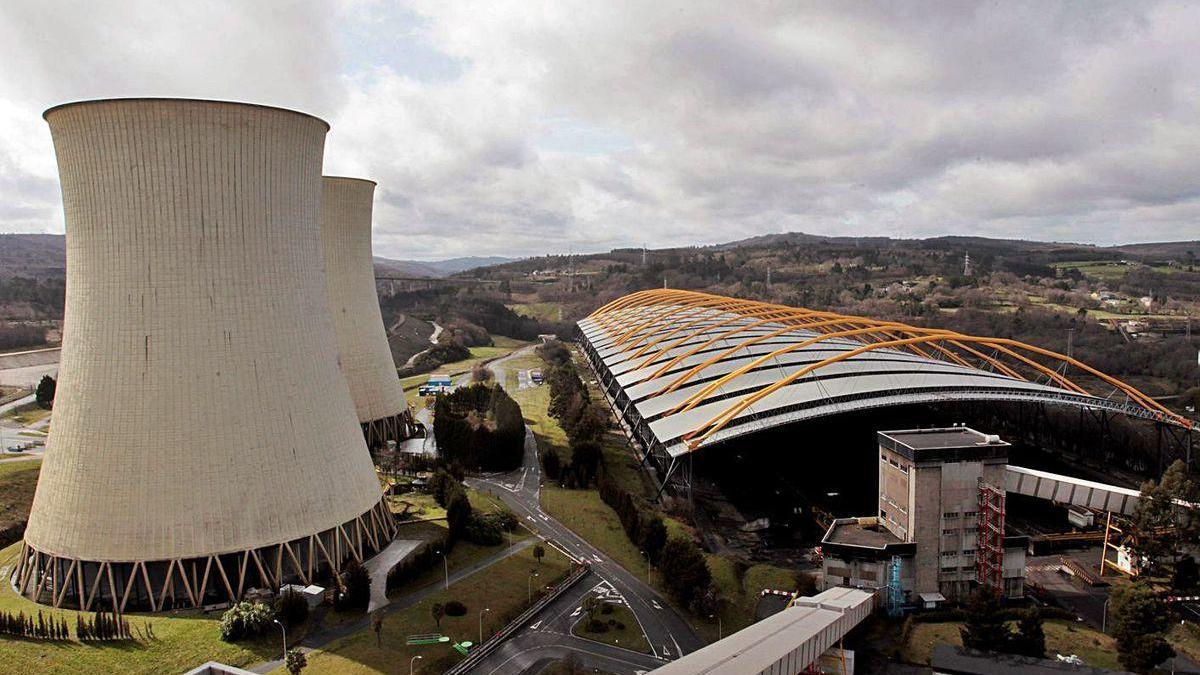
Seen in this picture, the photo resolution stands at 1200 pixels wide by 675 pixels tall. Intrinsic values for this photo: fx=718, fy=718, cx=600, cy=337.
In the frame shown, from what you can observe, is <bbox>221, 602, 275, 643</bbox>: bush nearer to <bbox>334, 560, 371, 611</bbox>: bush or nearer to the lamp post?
the lamp post

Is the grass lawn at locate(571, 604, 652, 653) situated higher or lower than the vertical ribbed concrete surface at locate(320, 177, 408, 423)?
lower

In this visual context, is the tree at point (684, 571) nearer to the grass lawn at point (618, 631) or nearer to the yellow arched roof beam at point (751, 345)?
the grass lawn at point (618, 631)

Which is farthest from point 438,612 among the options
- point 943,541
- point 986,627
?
point 943,541

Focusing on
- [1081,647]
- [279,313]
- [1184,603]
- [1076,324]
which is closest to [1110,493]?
[1184,603]

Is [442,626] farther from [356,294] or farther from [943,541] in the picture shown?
[356,294]

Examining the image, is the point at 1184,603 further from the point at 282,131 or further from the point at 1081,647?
the point at 282,131

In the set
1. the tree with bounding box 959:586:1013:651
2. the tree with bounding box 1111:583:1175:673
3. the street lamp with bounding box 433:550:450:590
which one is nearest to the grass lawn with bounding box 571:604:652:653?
the street lamp with bounding box 433:550:450:590
